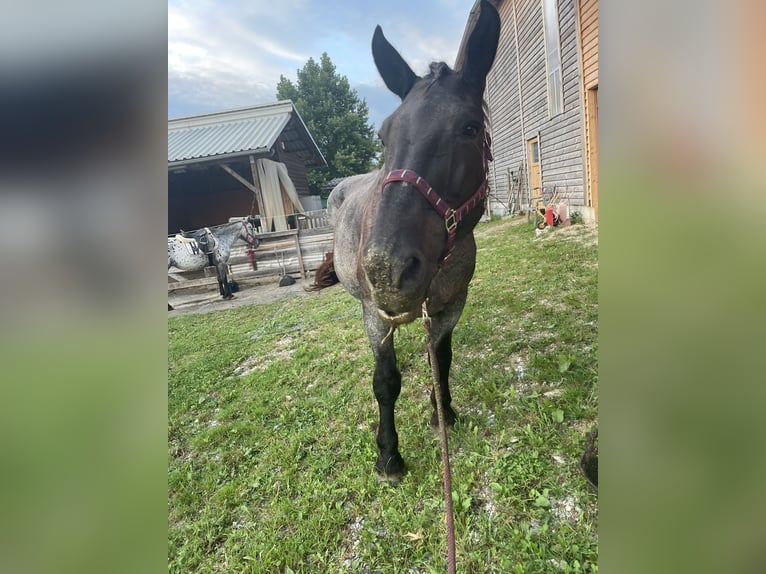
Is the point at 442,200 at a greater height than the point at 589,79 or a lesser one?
lesser

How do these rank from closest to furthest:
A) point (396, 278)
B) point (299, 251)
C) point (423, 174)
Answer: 1. point (396, 278)
2. point (423, 174)
3. point (299, 251)

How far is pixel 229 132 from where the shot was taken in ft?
39.0

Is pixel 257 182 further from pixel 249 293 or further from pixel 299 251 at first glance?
pixel 249 293

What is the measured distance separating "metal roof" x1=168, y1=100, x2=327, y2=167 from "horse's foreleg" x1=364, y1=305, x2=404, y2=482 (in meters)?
9.68

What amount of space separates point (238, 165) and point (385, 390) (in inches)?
481

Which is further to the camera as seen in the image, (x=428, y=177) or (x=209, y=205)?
(x=209, y=205)

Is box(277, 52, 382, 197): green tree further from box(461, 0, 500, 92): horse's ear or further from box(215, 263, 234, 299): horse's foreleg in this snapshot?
box(461, 0, 500, 92): horse's ear

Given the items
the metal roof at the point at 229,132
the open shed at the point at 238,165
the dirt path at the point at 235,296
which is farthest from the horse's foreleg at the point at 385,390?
the metal roof at the point at 229,132

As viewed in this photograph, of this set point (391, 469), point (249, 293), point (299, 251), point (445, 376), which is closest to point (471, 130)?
point (445, 376)

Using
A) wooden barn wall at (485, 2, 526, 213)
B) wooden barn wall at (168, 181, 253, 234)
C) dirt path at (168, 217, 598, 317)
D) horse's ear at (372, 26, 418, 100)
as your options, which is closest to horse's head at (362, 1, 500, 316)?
horse's ear at (372, 26, 418, 100)

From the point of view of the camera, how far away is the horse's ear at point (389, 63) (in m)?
1.98
